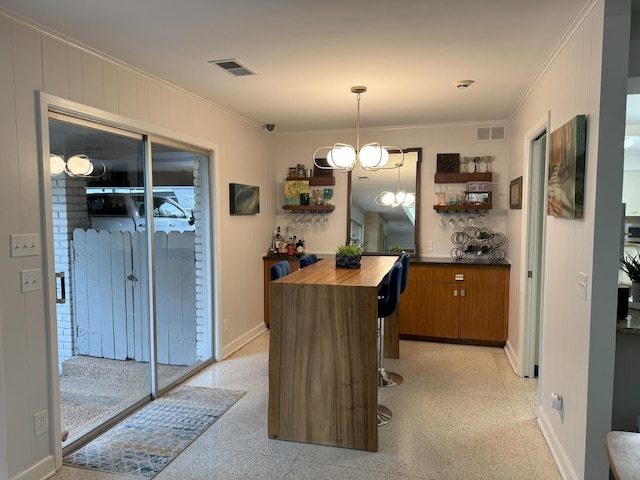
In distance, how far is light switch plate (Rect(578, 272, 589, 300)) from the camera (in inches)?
82.4

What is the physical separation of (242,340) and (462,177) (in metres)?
3.16

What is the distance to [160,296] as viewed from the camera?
3680 mm

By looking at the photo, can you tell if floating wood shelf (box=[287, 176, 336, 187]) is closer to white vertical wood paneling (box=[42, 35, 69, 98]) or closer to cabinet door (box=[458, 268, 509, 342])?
cabinet door (box=[458, 268, 509, 342])

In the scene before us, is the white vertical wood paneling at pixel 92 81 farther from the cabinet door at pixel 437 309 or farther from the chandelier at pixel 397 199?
the cabinet door at pixel 437 309

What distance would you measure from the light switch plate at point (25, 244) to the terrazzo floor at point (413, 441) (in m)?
1.29

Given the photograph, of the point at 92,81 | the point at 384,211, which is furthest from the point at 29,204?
the point at 384,211

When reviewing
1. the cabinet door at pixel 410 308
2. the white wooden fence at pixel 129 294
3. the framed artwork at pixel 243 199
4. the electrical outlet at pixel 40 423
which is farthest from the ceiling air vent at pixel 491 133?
the electrical outlet at pixel 40 423

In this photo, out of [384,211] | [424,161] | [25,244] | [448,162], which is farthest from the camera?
[384,211]

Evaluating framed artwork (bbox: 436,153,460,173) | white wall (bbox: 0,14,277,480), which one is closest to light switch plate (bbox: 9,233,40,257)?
white wall (bbox: 0,14,277,480)

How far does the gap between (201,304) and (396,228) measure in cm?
251

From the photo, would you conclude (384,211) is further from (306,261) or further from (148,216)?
(148,216)

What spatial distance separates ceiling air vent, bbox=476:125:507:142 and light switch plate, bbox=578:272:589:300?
3182 mm

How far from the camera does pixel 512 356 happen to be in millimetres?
4180

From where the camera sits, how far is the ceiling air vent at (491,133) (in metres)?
4.94
